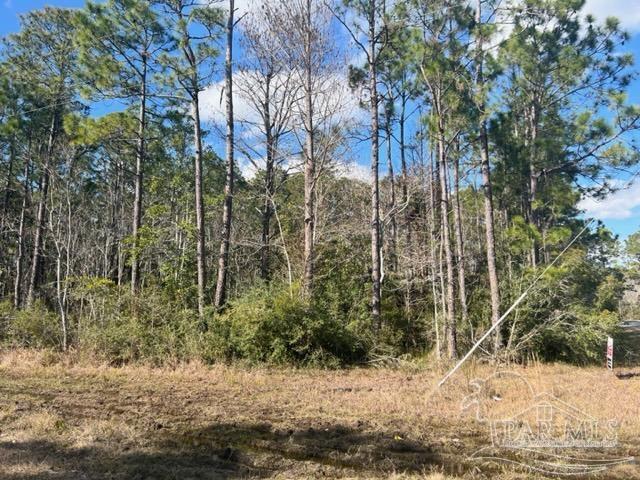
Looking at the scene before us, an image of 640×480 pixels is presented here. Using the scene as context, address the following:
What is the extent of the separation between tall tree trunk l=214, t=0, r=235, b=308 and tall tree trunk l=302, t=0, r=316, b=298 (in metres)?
2.28

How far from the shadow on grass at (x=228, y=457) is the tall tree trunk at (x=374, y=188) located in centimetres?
872

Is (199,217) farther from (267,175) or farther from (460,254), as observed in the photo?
(460,254)

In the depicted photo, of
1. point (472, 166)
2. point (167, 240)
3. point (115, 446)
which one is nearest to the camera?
point (115, 446)

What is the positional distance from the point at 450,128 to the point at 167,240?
10.2 meters

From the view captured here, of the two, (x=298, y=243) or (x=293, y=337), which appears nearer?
(x=293, y=337)

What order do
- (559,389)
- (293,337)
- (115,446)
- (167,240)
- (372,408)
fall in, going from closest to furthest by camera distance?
1. (115,446)
2. (372,408)
3. (559,389)
4. (293,337)
5. (167,240)

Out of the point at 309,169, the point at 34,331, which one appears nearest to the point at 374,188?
the point at 309,169

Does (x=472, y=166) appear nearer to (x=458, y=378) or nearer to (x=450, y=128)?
(x=450, y=128)

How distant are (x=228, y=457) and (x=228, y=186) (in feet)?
33.7

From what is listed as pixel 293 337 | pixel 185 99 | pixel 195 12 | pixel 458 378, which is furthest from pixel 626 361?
pixel 195 12

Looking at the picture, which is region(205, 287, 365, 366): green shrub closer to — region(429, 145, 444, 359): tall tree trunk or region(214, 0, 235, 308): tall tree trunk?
region(214, 0, 235, 308): tall tree trunk

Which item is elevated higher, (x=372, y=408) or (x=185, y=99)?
(x=185, y=99)

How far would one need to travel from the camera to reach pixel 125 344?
11.9m

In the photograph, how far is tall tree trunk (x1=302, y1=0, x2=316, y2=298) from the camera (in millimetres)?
13953
